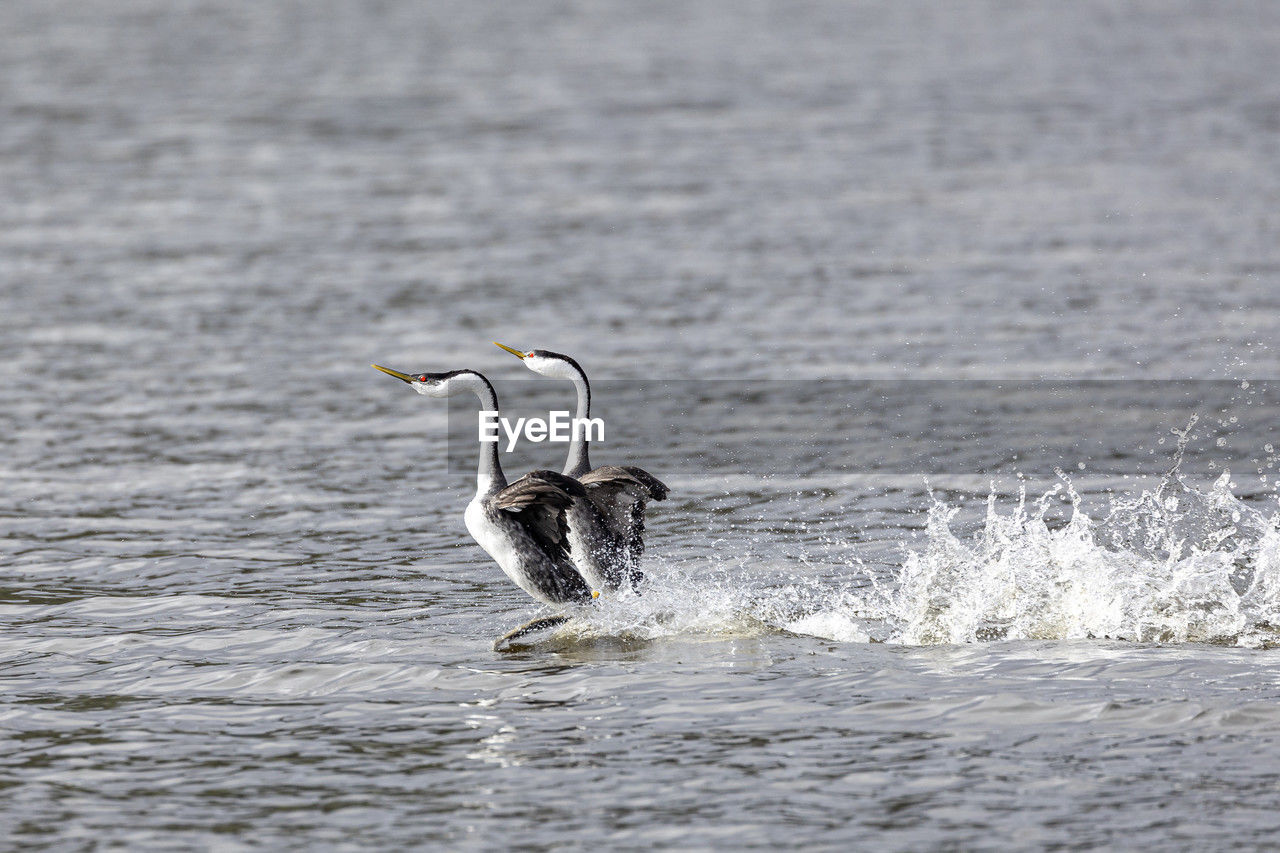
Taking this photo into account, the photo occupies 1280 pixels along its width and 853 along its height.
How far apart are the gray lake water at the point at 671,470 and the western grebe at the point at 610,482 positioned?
0.43 m

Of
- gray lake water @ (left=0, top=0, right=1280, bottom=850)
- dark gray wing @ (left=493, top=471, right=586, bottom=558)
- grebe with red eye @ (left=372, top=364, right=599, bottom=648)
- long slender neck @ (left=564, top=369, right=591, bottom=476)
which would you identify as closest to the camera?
gray lake water @ (left=0, top=0, right=1280, bottom=850)

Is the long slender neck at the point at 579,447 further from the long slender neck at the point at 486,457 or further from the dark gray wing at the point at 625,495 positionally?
the long slender neck at the point at 486,457

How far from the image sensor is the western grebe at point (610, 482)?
34.3 feet

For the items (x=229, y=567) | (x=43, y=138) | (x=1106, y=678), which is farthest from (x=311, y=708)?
(x=43, y=138)

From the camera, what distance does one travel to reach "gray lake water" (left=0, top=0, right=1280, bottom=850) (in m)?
8.27

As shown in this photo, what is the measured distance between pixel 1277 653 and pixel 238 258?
1749cm

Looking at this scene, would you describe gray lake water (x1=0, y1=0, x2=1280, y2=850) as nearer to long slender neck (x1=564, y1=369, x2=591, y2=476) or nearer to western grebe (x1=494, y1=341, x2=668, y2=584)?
western grebe (x1=494, y1=341, x2=668, y2=584)

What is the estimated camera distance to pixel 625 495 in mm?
11102

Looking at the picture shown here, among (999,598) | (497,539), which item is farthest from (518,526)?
(999,598)

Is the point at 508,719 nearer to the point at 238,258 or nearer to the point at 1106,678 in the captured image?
the point at 1106,678

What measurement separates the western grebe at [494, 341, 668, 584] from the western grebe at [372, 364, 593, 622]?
19cm

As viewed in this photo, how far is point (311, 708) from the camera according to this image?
31.2 feet

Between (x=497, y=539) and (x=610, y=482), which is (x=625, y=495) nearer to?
(x=610, y=482)

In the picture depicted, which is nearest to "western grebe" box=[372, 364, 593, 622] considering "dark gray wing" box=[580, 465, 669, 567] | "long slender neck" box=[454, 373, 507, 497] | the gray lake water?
"long slender neck" box=[454, 373, 507, 497]
